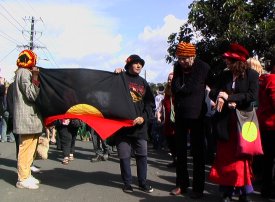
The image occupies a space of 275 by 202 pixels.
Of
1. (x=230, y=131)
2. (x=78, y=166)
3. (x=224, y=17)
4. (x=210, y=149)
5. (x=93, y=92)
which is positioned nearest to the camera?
(x=230, y=131)

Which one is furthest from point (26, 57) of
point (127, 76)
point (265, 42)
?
point (265, 42)

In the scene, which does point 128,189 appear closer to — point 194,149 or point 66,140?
point 194,149

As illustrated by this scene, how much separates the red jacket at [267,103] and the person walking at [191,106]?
2.65 feet

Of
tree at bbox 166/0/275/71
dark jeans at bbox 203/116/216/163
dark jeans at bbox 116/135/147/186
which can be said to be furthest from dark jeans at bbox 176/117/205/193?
tree at bbox 166/0/275/71

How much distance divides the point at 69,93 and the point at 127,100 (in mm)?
895

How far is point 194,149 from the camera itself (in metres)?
6.12

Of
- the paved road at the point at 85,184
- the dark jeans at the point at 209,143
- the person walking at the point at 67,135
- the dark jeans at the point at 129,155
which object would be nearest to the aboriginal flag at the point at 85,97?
the dark jeans at the point at 129,155

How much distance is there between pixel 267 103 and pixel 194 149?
3.92ft

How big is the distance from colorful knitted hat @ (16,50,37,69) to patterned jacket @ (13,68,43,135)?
0.25 feet

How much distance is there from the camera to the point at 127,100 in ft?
21.6

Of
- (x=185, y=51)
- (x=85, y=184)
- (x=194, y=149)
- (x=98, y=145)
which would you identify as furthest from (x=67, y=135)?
(x=185, y=51)

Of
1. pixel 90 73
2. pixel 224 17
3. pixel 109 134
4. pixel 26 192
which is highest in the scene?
pixel 224 17

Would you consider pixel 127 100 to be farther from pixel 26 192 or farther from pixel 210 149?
pixel 210 149

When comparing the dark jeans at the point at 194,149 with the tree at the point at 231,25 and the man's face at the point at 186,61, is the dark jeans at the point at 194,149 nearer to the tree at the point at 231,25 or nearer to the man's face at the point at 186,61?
the man's face at the point at 186,61
